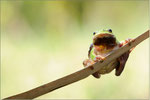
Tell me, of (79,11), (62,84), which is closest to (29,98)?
(62,84)

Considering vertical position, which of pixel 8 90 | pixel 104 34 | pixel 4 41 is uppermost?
pixel 104 34

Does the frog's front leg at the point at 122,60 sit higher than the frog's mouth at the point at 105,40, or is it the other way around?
the frog's mouth at the point at 105,40

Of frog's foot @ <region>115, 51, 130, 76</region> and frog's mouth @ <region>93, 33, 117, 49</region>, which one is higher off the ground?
frog's mouth @ <region>93, 33, 117, 49</region>

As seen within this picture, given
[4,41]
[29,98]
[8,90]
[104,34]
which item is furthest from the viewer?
[4,41]

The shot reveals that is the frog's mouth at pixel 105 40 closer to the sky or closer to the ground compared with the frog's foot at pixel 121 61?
closer to the sky

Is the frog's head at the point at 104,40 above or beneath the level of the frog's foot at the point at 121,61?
above

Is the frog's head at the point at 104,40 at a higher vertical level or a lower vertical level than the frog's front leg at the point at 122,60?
higher

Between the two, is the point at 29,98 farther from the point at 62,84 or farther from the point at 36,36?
the point at 36,36

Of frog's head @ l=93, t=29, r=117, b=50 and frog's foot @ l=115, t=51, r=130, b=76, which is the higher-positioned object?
frog's head @ l=93, t=29, r=117, b=50
